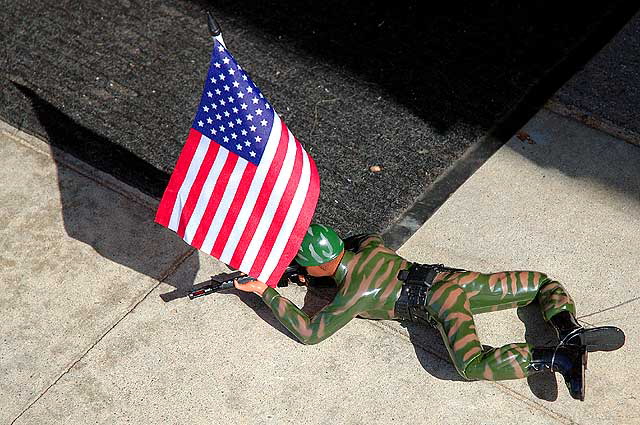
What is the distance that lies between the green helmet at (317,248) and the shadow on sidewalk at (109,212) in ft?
2.98

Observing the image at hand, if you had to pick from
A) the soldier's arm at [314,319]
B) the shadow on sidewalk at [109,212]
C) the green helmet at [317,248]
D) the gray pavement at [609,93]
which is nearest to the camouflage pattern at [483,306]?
the soldier's arm at [314,319]

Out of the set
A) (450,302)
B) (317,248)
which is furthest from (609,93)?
(317,248)

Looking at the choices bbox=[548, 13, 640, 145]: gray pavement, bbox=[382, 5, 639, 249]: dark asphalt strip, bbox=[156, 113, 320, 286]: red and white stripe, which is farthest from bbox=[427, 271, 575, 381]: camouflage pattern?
bbox=[548, 13, 640, 145]: gray pavement

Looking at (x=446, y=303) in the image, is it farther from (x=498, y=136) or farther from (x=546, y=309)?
(x=498, y=136)

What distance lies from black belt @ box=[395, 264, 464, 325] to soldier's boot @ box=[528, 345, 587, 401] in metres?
0.61

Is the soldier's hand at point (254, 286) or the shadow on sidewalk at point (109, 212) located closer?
the soldier's hand at point (254, 286)

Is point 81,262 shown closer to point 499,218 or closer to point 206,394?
point 206,394

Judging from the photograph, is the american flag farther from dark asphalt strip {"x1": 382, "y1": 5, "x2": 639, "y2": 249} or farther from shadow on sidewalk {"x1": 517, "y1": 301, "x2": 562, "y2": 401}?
shadow on sidewalk {"x1": 517, "y1": 301, "x2": 562, "y2": 401}

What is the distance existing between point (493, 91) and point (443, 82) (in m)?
0.39

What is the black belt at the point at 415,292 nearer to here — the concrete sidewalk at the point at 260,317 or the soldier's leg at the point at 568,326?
the concrete sidewalk at the point at 260,317

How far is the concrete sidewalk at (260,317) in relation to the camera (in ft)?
16.4

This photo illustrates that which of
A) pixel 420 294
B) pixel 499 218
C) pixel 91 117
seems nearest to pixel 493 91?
pixel 499 218

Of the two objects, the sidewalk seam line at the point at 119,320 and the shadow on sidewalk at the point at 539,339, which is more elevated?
the shadow on sidewalk at the point at 539,339

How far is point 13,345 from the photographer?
5.35 m
